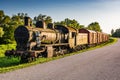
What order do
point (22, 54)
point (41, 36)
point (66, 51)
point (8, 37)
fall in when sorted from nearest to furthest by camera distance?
point (22, 54) → point (41, 36) → point (66, 51) → point (8, 37)

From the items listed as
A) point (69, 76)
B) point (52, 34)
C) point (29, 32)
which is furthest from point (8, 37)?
point (69, 76)

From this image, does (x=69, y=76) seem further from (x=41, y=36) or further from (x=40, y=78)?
(x=41, y=36)

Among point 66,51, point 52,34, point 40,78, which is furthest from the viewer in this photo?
point 66,51

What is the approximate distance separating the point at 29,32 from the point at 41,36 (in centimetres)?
155

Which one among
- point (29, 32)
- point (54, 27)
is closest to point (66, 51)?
point (54, 27)

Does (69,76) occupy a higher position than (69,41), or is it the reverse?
(69,41)

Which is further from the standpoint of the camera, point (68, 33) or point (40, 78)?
point (68, 33)

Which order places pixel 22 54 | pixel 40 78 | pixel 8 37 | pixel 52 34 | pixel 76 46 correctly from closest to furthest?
pixel 40 78 < pixel 22 54 < pixel 52 34 < pixel 76 46 < pixel 8 37

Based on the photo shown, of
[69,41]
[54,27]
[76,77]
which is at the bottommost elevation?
[76,77]

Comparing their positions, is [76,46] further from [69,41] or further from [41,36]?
[41,36]

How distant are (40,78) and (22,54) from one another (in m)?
5.25

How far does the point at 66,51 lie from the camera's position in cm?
2017

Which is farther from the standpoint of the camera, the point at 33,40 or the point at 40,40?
the point at 40,40

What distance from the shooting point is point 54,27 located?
20.8 metres
